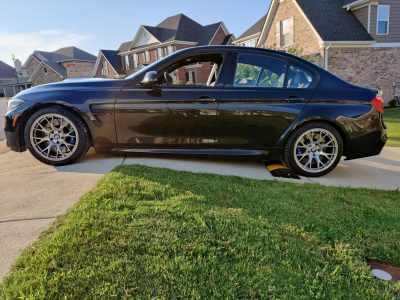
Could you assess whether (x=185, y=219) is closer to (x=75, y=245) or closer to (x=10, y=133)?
(x=75, y=245)

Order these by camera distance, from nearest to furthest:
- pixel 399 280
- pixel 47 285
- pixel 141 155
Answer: pixel 47 285
pixel 399 280
pixel 141 155

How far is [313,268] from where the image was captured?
1.84 m

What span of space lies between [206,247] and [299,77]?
284 cm

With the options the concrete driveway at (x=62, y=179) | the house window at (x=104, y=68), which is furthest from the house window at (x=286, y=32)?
the house window at (x=104, y=68)

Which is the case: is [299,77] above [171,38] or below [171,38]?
below

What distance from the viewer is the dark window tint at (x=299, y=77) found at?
3.88 meters

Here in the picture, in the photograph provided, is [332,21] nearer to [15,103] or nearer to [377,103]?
[377,103]

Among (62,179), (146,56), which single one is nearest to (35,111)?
(62,179)

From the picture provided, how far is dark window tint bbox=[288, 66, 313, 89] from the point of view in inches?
153

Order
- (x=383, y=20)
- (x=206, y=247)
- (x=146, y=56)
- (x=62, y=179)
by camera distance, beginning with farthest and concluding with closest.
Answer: (x=146, y=56) < (x=383, y=20) < (x=62, y=179) < (x=206, y=247)

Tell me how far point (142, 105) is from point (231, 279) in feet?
8.58

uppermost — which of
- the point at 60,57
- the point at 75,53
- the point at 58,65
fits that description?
the point at 75,53

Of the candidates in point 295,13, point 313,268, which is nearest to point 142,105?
point 313,268

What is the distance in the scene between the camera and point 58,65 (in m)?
50.5
